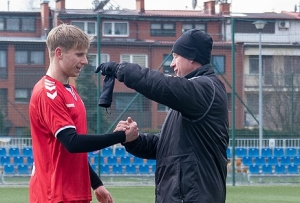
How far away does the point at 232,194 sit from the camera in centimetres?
1653

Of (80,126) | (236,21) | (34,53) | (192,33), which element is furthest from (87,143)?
(236,21)

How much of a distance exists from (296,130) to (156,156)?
16.0 metres

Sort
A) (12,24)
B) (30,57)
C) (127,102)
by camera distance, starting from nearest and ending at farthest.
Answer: (30,57)
(127,102)
(12,24)

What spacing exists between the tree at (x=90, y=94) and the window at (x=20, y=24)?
6.64ft

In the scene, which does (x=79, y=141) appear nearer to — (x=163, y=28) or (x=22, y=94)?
(x=22, y=94)

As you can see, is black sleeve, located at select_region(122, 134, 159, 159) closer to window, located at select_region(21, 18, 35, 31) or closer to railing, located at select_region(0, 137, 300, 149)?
railing, located at select_region(0, 137, 300, 149)

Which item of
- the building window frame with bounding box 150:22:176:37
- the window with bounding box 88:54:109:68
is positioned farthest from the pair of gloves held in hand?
the building window frame with bounding box 150:22:176:37

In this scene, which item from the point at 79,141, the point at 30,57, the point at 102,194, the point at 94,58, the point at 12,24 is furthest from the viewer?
the point at 12,24

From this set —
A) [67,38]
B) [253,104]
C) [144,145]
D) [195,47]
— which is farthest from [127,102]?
[67,38]

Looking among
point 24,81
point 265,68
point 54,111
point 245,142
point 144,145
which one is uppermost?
point 265,68

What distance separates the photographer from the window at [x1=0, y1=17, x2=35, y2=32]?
2084cm

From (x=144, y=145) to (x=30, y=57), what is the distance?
1399 centimetres

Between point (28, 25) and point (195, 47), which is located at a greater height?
point (28, 25)

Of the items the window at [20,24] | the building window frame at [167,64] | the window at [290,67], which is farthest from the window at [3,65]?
the window at [290,67]
